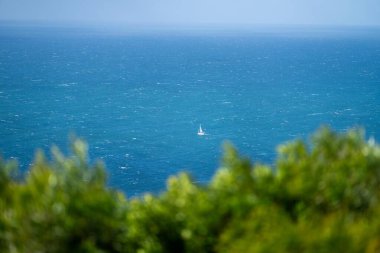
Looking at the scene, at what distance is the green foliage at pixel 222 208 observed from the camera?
64.0 feet

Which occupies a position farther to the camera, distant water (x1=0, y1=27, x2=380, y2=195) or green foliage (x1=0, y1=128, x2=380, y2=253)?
distant water (x1=0, y1=27, x2=380, y2=195)

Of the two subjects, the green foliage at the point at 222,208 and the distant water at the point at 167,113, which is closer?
the green foliage at the point at 222,208

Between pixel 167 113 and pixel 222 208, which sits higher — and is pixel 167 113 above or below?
below

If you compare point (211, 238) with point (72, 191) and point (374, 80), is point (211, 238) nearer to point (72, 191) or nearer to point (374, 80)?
point (72, 191)

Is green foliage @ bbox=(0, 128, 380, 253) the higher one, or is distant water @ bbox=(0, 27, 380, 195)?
green foliage @ bbox=(0, 128, 380, 253)

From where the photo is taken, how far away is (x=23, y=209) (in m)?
20.8

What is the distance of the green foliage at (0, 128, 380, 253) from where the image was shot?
19.5 metres

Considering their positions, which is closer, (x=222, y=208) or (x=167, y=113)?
(x=222, y=208)

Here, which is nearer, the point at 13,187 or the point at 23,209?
the point at 23,209

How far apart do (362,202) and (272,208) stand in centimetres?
452

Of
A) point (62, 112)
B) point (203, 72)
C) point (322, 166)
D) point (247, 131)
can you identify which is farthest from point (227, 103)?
point (322, 166)

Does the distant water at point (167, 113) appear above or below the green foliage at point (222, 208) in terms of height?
below

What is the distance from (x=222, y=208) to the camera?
22641mm

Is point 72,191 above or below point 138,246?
above
